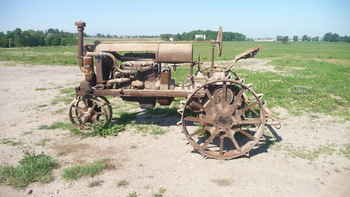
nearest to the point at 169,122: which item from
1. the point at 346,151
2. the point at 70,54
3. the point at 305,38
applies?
the point at 346,151

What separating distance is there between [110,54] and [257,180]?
161 inches

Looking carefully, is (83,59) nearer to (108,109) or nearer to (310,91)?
(108,109)

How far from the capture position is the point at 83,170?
4516 mm

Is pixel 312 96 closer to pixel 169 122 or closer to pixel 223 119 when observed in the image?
pixel 169 122

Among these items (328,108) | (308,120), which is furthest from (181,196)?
(328,108)

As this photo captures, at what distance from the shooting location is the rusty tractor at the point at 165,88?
199 inches

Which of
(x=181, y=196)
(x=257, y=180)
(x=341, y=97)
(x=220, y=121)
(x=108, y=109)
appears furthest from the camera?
(x=341, y=97)

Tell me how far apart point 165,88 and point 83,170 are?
2457mm

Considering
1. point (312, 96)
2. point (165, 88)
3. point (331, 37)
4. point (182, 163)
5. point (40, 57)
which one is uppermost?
point (331, 37)

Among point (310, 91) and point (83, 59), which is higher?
point (83, 59)

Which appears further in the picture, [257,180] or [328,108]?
[328,108]

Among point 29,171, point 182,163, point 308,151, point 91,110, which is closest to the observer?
point 29,171

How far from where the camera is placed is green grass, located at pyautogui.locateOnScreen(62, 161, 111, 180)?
14.3 ft

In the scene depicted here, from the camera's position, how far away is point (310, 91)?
11000 mm
